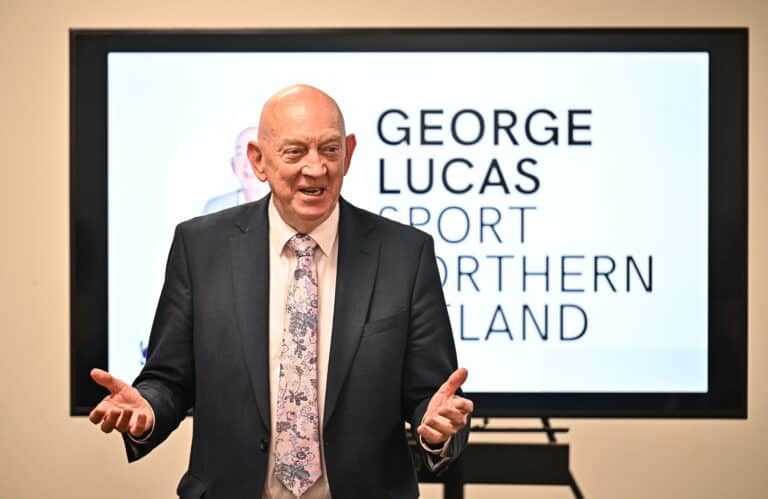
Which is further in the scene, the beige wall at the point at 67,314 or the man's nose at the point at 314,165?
the beige wall at the point at 67,314

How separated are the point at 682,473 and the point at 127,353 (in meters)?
2.15

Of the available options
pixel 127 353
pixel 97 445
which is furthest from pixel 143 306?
pixel 97 445

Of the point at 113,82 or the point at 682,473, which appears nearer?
the point at 113,82

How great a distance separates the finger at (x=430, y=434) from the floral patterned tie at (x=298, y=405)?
256mm

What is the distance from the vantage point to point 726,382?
3.28 metres

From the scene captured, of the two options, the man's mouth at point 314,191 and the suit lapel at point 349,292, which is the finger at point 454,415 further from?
the man's mouth at point 314,191

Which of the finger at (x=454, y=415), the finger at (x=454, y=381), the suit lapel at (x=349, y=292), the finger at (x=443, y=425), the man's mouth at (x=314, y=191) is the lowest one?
the finger at (x=443, y=425)

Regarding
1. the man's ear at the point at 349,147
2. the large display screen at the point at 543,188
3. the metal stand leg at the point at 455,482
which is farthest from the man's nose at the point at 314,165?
the metal stand leg at the point at 455,482

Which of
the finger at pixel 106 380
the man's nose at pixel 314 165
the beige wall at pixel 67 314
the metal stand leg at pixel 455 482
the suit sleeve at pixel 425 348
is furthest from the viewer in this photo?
the beige wall at pixel 67 314

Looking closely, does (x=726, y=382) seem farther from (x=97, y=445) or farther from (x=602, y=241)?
(x=97, y=445)

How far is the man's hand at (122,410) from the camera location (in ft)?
5.44

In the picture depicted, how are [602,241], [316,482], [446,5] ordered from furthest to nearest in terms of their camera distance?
1. [446,5]
2. [602,241]
3. [316,482]

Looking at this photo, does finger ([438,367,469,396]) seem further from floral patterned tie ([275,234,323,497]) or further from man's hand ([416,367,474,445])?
floral patterned tie ([275,234,323,497])

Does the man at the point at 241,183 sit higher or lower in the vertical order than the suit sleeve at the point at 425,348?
higher
